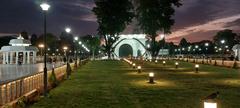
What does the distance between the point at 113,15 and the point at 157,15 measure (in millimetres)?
15742

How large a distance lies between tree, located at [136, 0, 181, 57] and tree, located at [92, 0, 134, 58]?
1030cm

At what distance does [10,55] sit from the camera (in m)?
78.1

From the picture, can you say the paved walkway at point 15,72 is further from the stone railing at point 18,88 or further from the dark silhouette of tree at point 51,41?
the dark silhouette of tree at point 51,41

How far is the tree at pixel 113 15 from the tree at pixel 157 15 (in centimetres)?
1030

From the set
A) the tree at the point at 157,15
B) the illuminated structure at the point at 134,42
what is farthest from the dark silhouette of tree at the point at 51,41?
Result: the tree at the point at 157,15

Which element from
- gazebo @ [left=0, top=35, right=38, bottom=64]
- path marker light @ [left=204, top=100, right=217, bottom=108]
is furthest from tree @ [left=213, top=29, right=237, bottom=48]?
path marker light @ [left=204, top=100, right=217, bottom=108]

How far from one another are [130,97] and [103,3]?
313ft

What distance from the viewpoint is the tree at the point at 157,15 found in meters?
101

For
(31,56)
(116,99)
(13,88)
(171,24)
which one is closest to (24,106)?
(13,88)

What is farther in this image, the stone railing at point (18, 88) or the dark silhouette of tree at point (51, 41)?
the dark silhouette of tree at point (51, 41)

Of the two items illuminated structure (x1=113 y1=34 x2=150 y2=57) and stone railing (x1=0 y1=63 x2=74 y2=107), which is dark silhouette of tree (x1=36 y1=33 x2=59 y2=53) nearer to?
illuminated structure (x1=113 y1=34 x2=150 y2=57)

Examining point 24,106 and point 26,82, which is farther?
point 26,82

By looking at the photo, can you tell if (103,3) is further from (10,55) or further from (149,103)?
(149,103)

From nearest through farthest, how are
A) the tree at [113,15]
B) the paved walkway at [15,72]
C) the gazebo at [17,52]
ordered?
the paved walkway at [15,72] → the gazebo at [17,52] → the tree at [113,15]
